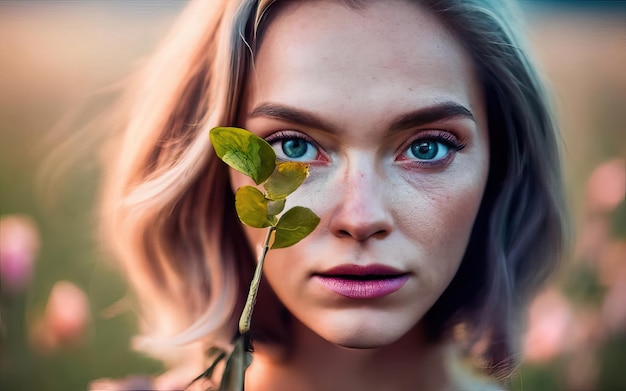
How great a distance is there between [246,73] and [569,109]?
61cm

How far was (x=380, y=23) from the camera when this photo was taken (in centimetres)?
124

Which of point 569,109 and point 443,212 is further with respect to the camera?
point 569,109

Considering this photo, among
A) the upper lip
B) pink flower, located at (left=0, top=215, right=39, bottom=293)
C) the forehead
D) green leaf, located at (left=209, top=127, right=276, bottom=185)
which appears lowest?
pink flower, located at (left=0, top=215, right=39, bottom=293)

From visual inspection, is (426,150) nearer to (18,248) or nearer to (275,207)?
(275,207)

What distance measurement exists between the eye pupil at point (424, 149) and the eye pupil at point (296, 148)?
7.4 inches

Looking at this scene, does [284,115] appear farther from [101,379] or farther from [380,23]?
[101,379]

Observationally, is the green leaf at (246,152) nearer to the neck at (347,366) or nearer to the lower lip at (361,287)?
the lower lip at (361,287)

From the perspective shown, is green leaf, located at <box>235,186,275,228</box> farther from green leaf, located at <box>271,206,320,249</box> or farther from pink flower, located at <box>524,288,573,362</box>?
pink flower, located at <box>524,288,573,362</box>

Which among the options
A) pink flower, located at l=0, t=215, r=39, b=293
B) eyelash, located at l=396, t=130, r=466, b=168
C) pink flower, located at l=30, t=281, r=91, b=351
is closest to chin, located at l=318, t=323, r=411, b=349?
eyelash, located at l=396, t=130, r=466, b=168

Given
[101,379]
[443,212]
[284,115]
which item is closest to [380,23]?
[284,115]

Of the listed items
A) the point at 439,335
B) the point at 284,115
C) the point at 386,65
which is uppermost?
the point at 386,65

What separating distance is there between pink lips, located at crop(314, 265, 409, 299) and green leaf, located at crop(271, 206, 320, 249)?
0.87ft

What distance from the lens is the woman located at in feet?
4.05

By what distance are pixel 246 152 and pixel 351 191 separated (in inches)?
12.8
